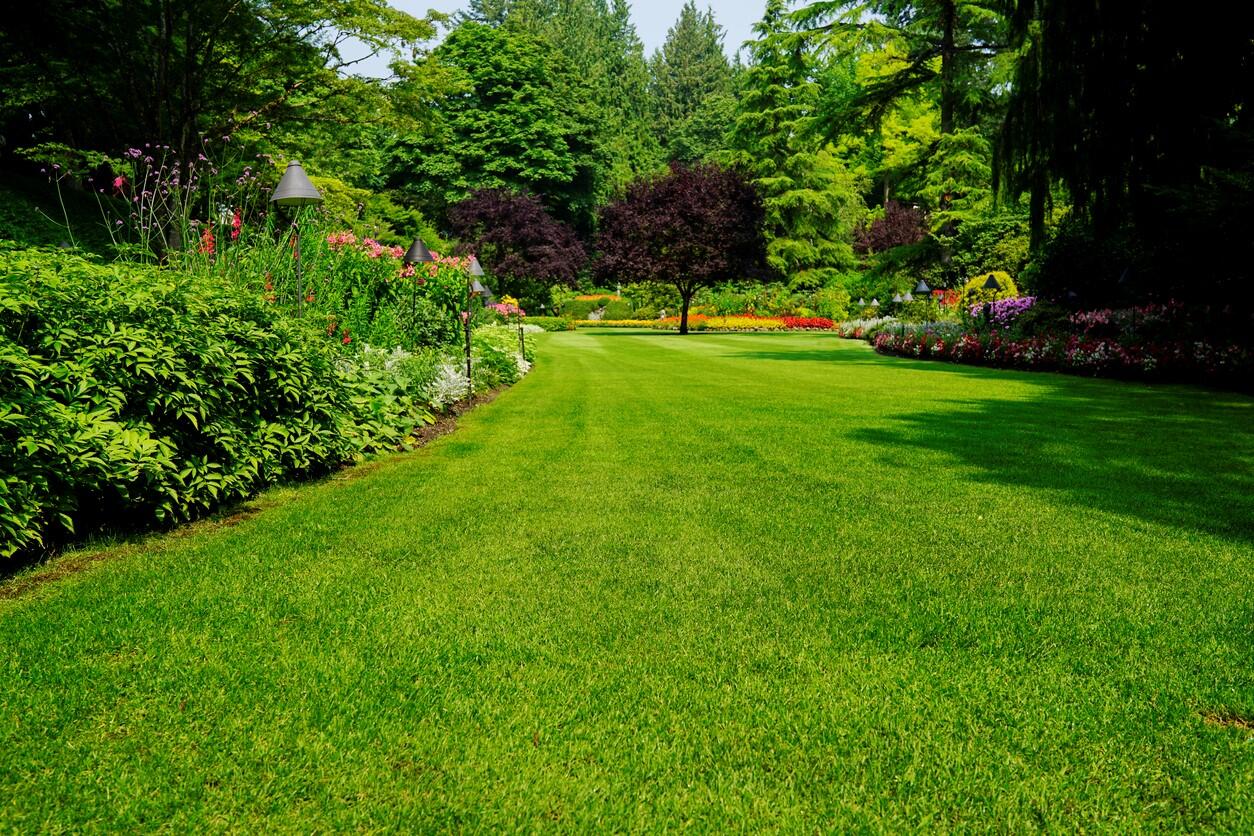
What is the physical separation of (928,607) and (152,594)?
3.44 metres

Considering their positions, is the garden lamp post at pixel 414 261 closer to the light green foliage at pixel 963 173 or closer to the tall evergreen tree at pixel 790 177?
the light green foliage at pixel 963 173

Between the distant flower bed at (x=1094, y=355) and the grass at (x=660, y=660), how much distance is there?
706 centimetres

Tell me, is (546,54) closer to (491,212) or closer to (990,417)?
(491,212)

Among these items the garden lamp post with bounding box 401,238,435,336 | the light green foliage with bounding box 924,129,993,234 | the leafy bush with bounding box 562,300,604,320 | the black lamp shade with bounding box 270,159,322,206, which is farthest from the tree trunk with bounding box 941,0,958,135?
the leafy bush with bounding box 562,300,604,320

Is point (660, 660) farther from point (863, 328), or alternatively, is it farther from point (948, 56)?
point (863, 328)

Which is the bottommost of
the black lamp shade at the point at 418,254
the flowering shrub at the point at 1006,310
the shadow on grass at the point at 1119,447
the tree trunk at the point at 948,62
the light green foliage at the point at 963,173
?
the shadow on grass at the point at 1119,447

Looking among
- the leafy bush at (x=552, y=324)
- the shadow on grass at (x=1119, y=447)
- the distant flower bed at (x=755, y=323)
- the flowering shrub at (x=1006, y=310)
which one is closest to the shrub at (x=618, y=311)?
the leafy bush at (x=552, y=324)

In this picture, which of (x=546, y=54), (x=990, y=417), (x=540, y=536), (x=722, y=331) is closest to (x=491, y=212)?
(x=722, y=331)

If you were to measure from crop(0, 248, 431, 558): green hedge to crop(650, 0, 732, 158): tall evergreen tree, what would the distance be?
223ft

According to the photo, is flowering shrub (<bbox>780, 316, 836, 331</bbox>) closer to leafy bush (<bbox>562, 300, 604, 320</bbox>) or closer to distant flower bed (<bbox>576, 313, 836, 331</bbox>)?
distant flower bed (<bbox>576, 313, 836, 331</bbox>)

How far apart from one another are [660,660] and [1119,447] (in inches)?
226

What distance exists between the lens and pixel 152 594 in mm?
3307

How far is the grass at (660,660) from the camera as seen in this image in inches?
78.1

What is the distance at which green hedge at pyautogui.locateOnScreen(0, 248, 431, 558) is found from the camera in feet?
11.1
